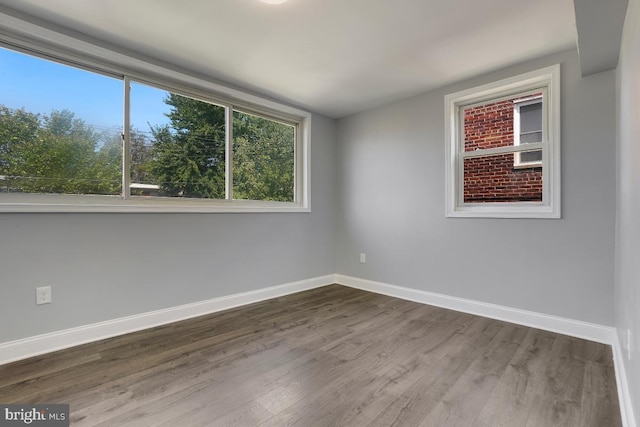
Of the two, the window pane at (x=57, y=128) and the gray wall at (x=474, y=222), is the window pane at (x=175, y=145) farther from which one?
the gray wall at (x=474, y=222)

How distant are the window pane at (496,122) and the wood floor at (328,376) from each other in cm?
180

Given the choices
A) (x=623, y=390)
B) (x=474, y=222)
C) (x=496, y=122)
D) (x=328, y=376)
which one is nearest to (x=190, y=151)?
(x=328, y=376)

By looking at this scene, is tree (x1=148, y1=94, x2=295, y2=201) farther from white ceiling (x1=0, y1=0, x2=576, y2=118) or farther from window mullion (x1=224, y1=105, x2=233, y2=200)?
white ceiling (x1=0, y1=0, x2=576, y2=118)

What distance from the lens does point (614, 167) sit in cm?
234

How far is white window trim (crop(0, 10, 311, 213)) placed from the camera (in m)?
2.13

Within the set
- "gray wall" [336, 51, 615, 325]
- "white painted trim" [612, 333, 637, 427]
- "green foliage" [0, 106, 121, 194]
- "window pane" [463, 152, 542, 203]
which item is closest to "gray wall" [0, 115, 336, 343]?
"green foliage" [0, 106, 121, 194]

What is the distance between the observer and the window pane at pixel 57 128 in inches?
84.4

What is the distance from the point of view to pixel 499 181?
10.0 ft

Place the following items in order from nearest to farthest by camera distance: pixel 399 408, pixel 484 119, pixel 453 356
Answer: pixel 399 408 → pixel 453 356 → pixel 484 119

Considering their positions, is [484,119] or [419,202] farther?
[419,202]

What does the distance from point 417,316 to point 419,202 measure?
4.19 feet

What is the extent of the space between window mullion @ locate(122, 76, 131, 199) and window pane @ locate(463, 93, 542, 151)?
3.31 metres

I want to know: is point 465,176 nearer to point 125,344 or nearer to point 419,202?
point 419,202

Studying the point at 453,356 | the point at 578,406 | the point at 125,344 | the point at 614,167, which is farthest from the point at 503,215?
the point at 125,344
